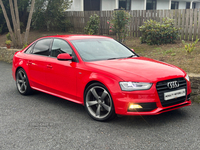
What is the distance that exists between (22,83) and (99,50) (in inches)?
97.0

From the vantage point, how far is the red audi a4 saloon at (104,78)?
4.27 m

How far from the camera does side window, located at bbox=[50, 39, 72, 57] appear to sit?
18.0ft

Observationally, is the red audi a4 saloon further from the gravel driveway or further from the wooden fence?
the wooden fence

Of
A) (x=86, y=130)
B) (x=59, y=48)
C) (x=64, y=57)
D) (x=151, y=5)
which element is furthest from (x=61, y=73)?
(x=151, y=5)

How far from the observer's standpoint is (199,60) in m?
8.02

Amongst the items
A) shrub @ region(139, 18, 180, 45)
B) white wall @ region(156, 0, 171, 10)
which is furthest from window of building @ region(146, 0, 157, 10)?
shrub @ region(139, 18, 180, 45)

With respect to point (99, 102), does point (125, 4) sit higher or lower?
higher

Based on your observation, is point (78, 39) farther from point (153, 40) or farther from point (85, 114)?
point (153, 40)

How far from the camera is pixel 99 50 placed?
5.52 meters

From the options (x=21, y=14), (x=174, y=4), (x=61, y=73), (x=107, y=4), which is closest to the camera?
(x=61, y=73)

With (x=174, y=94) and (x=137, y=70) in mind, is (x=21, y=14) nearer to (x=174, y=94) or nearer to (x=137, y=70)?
(x=137, y=70)

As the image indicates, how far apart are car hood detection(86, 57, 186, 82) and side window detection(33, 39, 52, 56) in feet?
5.04

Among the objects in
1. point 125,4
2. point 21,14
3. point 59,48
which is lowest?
point 59,48

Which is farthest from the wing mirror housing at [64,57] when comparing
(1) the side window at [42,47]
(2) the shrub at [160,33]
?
(2) the shrub at [160,33]
